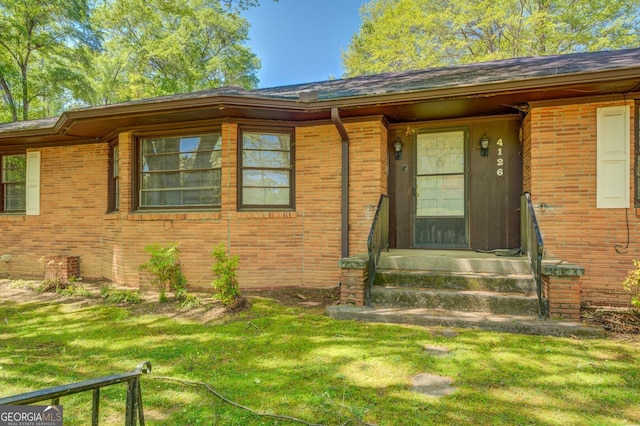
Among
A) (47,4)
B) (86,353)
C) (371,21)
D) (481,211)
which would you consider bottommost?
(86,353)

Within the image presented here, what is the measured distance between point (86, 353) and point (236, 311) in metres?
1.71

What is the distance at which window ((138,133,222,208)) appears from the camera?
599 cm

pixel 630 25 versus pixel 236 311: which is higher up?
pixel 630 25

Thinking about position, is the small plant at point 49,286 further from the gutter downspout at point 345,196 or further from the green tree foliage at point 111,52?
the green tree foliage at point 111,52

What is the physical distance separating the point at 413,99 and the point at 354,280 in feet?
8.39

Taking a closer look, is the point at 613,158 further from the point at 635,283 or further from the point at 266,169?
the point at 266,169

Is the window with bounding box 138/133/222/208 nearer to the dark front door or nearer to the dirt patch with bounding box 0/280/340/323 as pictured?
the dirt patch with bounding box 0/280/340/323

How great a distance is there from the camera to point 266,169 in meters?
5.97

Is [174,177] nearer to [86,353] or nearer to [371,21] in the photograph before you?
[86,353]

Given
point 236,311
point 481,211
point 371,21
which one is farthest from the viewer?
point 371,21

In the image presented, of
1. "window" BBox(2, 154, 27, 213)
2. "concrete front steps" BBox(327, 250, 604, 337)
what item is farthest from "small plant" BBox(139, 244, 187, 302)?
"window" BBox(2, 154, 27, 213)

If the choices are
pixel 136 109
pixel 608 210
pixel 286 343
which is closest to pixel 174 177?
pixel 136 109

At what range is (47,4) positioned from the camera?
13.6 meters

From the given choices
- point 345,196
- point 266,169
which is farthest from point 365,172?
point 266,169
